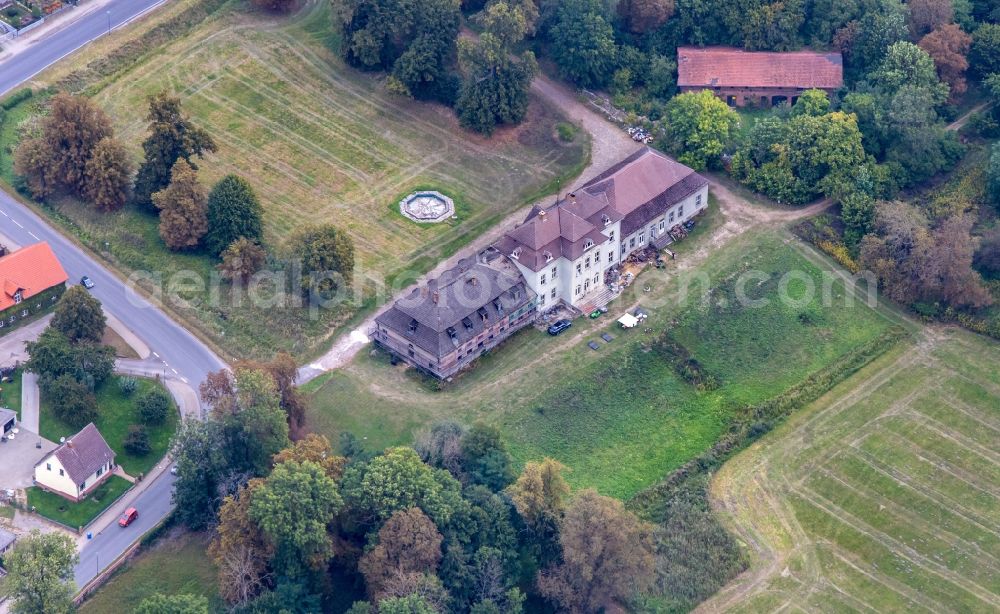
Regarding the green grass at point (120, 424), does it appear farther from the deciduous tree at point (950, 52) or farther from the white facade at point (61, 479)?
the deciduous tree at point (950, 52)

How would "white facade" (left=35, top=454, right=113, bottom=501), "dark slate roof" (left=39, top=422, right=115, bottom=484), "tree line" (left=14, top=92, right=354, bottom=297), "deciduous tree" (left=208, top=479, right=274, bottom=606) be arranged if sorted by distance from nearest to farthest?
"deciduous tree" (left=208, top=479, right=274, bottom=606) < "dark slate roof" (left=39, top=422, right=115, bottom=484) < "white facade" (left=35, top=454, right=113, bottom=501) < "tree line" (left=14, top=92, right=354, bottom=297)

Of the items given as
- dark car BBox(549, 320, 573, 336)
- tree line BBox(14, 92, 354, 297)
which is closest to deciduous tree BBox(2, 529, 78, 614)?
tree line BBox(14, 92, 354, 297)

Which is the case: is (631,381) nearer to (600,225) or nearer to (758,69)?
(600,225)

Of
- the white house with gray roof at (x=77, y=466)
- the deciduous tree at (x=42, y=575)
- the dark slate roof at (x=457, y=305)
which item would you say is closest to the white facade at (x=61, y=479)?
the white house with gray roof at (x=77, y=466)

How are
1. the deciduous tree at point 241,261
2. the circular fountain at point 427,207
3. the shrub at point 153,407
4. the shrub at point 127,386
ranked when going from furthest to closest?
the circular fountain at point 427,207 → the deciduous tree at point 241,261 → the shrub at point 127,386 → the shrub at point 153,407

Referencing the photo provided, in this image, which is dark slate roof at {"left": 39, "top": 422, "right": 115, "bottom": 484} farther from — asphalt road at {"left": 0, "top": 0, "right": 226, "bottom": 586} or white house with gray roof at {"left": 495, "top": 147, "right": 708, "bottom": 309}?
white house with gray roof at {"left": 495, "top": 147, "right": 708, "bottom": 309}

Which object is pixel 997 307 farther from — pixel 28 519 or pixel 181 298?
pixel 28 519

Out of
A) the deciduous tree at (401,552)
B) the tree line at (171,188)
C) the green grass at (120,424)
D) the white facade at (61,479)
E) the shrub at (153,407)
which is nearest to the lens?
the deciduous tree at (401,552)
